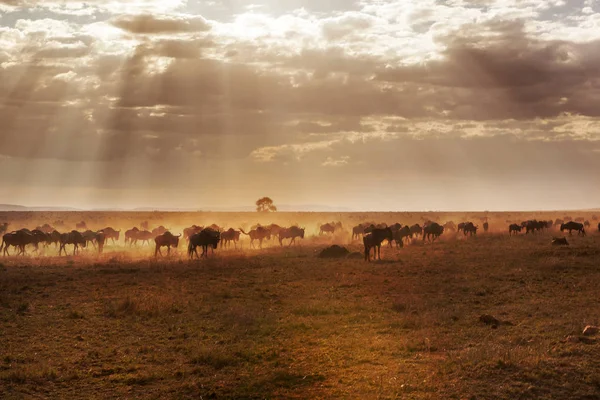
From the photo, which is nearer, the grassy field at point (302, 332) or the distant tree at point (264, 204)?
the grassy field at point (302, 332)

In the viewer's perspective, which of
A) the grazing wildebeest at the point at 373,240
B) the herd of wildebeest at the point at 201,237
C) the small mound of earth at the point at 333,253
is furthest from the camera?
the herd of wildebeest at the point at 201,237

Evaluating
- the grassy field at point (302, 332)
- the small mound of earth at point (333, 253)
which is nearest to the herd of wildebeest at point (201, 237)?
the small mound of earth at point (333, 253)

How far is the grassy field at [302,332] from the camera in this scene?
13.7 m

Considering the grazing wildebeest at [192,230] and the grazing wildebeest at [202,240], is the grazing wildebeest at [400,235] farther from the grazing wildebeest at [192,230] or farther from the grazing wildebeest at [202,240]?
the grazing wildebeest at [192,230]

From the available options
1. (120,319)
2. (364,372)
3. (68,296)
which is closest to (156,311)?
(120,319)

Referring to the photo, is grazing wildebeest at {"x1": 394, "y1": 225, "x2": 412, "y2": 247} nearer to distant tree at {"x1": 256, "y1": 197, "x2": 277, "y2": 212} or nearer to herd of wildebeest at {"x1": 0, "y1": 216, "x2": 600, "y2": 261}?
herd of wildebeest at {"x1": 0, "y1": 216, "x2": 600, "y2": 261}

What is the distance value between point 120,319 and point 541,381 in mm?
14518

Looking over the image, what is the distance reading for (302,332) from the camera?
18625 millimetres

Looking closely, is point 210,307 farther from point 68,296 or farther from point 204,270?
point 204,270

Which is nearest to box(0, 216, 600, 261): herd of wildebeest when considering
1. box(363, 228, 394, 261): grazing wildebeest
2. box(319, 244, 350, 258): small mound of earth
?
box(363, 228, 394, 261): grazing wildebeest

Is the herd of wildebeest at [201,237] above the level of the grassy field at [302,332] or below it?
above

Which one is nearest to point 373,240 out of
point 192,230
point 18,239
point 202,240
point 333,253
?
point 333,253

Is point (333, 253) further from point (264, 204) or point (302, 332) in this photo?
point (264, 204)

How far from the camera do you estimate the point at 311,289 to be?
1054 inches
